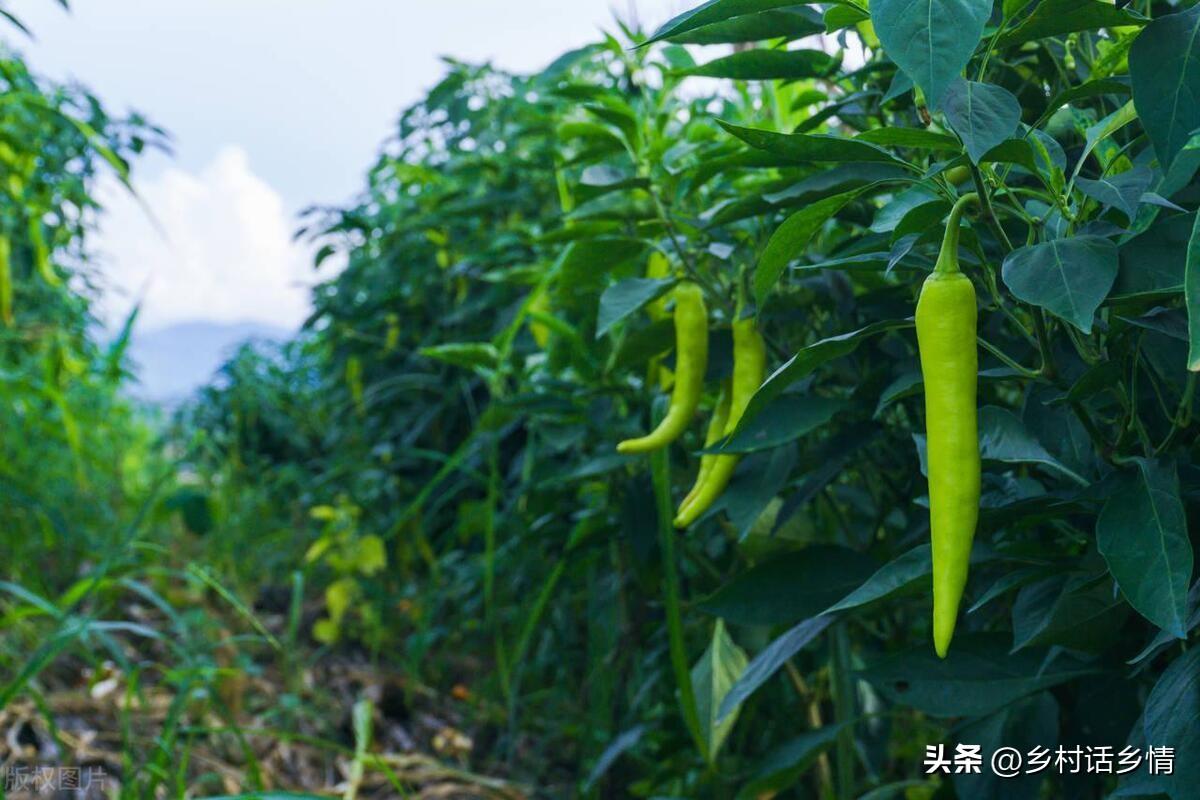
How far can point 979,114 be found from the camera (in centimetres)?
59

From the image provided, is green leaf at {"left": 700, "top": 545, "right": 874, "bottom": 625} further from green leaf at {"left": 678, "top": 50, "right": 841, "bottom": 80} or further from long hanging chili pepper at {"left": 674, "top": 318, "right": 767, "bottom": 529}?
green leaf at {"left": 678, "top": 50, "right": 841, "bottom": 80}

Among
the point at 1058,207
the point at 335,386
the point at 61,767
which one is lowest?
the point at 61,767

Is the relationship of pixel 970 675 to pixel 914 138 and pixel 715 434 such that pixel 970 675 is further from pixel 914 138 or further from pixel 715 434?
pixel 914 138

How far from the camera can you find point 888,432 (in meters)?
1.01

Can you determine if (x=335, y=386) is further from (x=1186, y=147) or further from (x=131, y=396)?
(x=1186, y=147)

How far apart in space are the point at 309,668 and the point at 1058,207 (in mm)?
1893

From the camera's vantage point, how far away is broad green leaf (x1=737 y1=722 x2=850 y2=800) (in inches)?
42.1

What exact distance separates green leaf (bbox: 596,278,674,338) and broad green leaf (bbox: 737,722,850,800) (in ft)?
1.45

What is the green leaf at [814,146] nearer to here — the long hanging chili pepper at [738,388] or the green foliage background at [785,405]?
the green foliage background at [785,405]

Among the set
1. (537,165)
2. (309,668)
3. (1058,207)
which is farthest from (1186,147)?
(309,668)

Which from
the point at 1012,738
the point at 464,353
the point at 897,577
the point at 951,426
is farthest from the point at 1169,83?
the point at 464,353

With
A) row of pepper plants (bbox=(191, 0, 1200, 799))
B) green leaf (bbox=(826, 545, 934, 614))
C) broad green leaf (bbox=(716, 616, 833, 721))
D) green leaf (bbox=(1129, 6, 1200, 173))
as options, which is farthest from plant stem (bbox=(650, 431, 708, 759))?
green leaf (bbox=(1129, 6, 1200, 173))

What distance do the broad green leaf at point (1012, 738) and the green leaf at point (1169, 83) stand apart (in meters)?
0.50

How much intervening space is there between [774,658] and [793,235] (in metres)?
0.38
